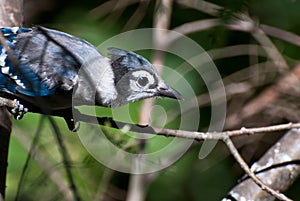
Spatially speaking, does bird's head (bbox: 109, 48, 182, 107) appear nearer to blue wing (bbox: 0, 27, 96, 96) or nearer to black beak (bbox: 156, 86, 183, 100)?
black beak (bbox: 156, 86, 183, 100)

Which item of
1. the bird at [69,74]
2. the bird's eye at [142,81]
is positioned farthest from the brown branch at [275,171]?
the bird's eye at [142,81]

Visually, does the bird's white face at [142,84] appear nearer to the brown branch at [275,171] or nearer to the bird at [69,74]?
the bird at [69,74]

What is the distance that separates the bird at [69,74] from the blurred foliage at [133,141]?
1.38 feet

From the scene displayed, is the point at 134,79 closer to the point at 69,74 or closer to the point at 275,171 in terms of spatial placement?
the point at 69,74

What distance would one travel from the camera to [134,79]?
10.4 ft

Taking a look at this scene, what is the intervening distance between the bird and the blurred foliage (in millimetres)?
422

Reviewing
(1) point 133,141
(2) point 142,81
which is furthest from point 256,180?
(1) point 133,141

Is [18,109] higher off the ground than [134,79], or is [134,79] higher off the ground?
[134,79]

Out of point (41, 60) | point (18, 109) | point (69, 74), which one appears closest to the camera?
point (18, 109)

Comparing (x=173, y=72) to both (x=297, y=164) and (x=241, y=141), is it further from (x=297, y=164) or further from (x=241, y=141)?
(x=297, y=164)

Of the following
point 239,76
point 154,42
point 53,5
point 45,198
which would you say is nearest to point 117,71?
point 45,198

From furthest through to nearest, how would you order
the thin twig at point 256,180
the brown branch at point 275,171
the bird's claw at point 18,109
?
the brown branch at point 275,171
the bird's claw at point 18,109
the thin twig at point 256,180

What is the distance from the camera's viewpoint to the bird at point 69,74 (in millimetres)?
3123

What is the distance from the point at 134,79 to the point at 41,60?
0.45m
